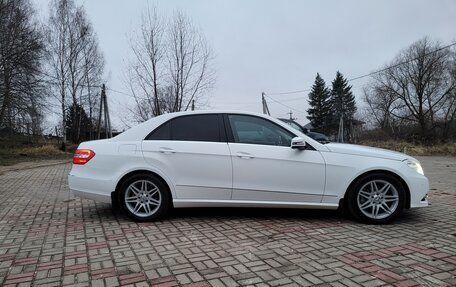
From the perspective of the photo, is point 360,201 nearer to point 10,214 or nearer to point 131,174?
point 131,174

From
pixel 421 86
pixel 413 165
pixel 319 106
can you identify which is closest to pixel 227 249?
pixel 413 165

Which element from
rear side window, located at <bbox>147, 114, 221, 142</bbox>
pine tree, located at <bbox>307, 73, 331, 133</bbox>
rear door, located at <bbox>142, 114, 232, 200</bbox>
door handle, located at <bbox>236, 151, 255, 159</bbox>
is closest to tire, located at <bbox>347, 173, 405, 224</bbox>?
door handle, located at <bbox>236, 151, 255, 159</bbox>

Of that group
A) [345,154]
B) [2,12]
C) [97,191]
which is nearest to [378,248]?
[345,154]

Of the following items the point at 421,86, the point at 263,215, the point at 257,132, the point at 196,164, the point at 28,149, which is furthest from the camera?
the point at 421,86

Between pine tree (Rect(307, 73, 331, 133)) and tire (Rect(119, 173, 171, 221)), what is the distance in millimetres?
56825

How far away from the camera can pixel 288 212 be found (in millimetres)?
5418

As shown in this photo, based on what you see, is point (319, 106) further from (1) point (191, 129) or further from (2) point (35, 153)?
Answer: (1) point (191, 129)

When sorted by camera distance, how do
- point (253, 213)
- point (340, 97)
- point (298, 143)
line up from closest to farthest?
1. point (298, 143)
2. point (253, 213)
3. point (340, 97)

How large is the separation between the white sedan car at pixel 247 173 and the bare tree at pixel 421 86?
3873 centimetres

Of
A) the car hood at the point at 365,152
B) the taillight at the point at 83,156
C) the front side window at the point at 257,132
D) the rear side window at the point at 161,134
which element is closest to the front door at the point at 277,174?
the front side window at the point at 257,132

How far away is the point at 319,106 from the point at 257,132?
191 feet

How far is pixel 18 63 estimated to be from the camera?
20.2 m

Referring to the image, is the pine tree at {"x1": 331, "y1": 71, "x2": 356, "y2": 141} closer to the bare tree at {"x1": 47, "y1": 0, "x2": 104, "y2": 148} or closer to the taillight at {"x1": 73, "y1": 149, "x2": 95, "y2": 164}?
the bare tree at {"x1": 47, "y1": 0, "x2": 104, "y2": 148}

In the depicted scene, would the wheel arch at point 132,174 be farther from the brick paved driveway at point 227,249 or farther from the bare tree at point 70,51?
the bare tree at point 70,51
